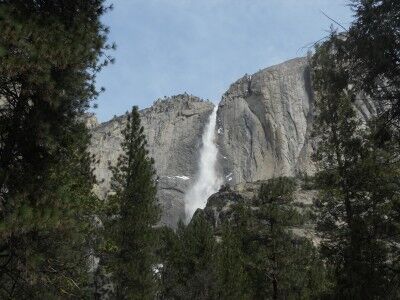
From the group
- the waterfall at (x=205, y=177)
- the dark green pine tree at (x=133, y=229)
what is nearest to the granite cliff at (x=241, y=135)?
the waterfall at (x=205, y=177)

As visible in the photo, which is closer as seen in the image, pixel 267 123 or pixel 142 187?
pixel 142 187

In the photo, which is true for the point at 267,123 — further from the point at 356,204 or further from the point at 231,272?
the point at 356,204

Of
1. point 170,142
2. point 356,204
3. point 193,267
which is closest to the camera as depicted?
point 356,204

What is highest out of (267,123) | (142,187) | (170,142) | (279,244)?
(267,123)

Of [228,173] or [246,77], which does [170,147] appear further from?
[246,77]

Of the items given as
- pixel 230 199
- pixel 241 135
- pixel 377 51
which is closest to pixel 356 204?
pixel 377 51

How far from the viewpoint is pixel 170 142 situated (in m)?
108

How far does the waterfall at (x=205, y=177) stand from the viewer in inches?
3937

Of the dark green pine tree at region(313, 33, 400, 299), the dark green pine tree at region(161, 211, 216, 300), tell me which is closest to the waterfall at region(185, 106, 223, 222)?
the dark green pine tree at region(161, 211, 216, 300)

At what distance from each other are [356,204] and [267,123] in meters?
82.8

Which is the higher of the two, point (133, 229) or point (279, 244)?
point (133, 229)

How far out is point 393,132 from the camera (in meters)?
9.17

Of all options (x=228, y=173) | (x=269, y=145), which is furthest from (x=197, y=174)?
(x=269, y=145)

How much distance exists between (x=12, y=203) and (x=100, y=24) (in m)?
3.69
